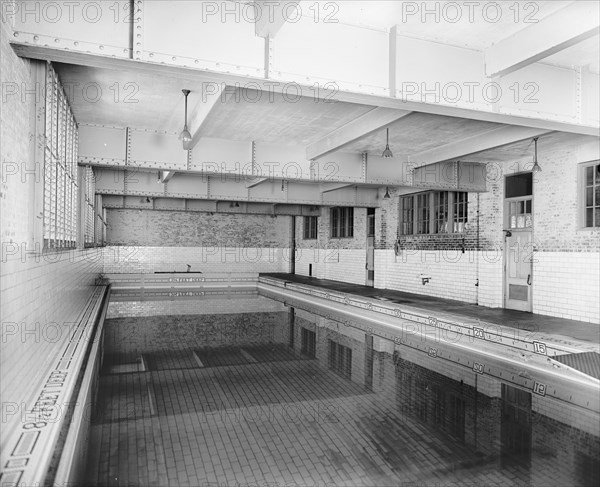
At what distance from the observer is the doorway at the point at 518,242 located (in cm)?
1068

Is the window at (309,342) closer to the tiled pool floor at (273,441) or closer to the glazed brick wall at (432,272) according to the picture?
the tiled pool floor at (273,441)

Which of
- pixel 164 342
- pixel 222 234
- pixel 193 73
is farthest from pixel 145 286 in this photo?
pixel 193 73

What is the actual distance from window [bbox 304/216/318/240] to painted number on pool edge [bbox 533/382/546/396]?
1618 centimetres

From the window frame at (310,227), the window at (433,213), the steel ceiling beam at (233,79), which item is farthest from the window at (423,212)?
the window frame at (310,227)

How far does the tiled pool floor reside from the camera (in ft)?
12.1

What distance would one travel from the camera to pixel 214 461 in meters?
3.92

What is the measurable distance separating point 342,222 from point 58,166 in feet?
46.3

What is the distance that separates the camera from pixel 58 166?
20.7ft

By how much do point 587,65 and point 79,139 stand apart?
8118mm

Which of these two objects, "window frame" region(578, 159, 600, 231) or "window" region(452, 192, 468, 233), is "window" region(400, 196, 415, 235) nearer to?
"window" region(452, 192, 468, 233)

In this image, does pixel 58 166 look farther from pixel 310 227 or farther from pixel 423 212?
pixel 310 227

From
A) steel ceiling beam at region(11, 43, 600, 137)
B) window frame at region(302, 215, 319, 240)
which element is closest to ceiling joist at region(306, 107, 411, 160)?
steel ceiling beam at region(11, 43, 600, 137)

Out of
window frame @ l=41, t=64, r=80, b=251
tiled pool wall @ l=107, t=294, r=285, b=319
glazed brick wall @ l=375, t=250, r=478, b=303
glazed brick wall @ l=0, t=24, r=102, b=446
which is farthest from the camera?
tiled pool wall @ l=107, t=294, r=285, b=319

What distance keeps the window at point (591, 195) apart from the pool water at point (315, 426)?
4518mm
